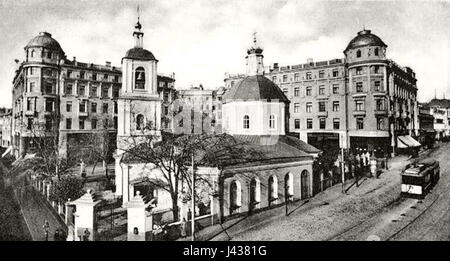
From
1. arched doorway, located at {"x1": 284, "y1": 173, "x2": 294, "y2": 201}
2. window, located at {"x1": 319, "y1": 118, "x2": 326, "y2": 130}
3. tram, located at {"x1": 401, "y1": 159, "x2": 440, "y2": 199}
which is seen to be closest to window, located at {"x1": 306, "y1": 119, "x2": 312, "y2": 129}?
window, located at {"x1": 319, "y1": 118, "x2": 326, "y2": 130}

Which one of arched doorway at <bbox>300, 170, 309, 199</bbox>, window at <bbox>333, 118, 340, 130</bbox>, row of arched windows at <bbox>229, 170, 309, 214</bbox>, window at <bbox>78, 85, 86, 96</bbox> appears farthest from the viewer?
window at <bbox>78, 85, 86, 96</bbox>

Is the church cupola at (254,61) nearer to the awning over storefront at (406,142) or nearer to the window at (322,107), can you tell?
the window at (322,107)

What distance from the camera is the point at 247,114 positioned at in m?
26.5

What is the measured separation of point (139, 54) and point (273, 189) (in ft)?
48.2

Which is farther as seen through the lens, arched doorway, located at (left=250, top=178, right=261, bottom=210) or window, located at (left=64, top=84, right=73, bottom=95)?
window, located at (left=64, top=84, right=73, bottom=95)

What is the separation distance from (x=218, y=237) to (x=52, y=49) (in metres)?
23.2

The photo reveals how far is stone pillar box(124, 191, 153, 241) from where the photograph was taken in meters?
14.6

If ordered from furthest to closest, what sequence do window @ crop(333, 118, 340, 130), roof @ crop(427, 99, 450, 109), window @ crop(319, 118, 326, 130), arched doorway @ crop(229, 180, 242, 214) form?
1. roof @ crop(427, 99, 450, 109)
2. window @ crop(319, 118, 326, 130)
3. window @ crop(333, 118, 340, 130)
4. arched doorway @ crop(229, 180, 242, 214)

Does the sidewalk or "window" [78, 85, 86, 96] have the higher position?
"window" [78, 85, 86, 96]

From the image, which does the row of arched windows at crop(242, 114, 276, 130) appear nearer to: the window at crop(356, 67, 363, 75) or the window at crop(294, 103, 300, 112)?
the window at crop(356, 67, 363, 75)

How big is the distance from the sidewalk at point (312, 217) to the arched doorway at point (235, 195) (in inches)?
34.0

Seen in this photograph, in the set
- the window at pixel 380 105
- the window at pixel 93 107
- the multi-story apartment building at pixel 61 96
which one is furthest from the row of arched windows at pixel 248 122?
the window at pixel 93 107

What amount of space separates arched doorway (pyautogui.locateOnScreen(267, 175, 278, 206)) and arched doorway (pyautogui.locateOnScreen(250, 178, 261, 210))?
113 centimetres
